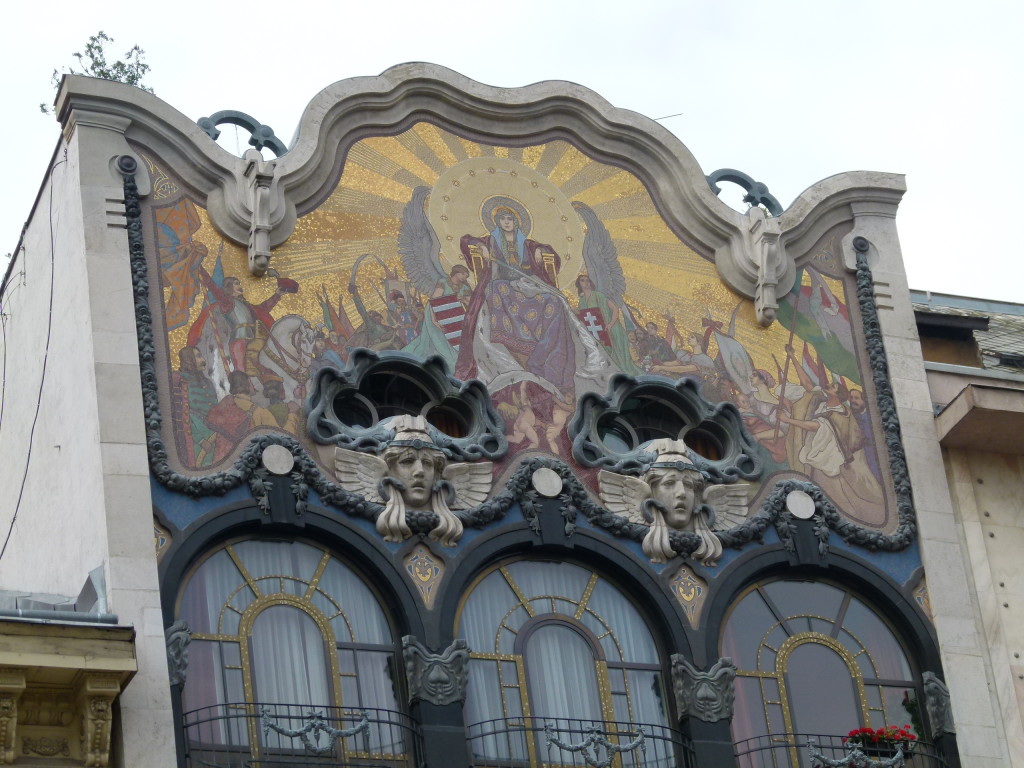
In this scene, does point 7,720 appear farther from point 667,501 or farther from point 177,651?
point 667,501

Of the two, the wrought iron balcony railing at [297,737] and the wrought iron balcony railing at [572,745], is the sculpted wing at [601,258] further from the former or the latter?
the wrought iron balcony railing at [297,737]

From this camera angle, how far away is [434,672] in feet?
73.0

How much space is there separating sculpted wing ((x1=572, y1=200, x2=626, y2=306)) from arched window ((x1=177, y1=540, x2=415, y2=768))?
4618 mm

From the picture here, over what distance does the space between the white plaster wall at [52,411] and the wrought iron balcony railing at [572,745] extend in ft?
13.1

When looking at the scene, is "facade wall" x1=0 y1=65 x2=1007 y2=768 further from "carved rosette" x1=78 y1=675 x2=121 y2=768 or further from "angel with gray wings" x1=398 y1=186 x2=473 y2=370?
"carved rosette" x1=78 y1=675 x2=121 y2=768

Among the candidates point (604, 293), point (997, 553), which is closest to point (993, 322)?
point (997, 553)

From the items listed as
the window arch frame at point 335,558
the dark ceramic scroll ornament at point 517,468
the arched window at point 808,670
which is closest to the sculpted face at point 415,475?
the dark ceramic scroll ornament at point 517,468

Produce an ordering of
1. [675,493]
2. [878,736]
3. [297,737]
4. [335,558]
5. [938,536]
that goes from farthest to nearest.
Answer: [938,536] < [675,493] < [878,736] < [335,558] < [297,737]

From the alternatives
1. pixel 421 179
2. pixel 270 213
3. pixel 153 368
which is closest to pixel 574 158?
pixel 421 179

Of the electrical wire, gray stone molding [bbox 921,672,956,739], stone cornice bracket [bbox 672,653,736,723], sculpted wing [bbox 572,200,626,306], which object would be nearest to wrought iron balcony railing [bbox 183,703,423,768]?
stone cornice bracket [bbox 672,653,736,723]

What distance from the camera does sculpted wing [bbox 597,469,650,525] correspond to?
24.0 meters

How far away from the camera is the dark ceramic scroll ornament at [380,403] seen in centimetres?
2314

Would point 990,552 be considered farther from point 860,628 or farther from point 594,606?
point 594,606

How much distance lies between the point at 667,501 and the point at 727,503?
0.76 meters
